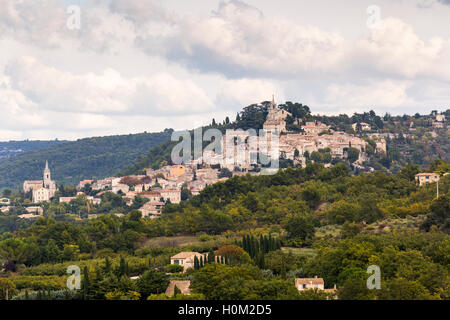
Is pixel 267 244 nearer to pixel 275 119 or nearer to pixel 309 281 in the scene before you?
pixel 309 281

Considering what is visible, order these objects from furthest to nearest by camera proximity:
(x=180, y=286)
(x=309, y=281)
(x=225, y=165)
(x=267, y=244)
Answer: (x=225, y=165) < (x=267, y=244) < (x=180, y=286) < (x=309, y=281)

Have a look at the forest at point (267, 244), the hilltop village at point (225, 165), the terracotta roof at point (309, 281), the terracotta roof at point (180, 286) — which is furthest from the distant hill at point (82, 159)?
the terracotta roof at point (309, 281)

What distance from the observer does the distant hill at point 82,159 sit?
527ft

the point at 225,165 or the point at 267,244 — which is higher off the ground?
the point at 225,165

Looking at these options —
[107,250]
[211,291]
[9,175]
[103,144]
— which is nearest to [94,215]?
[107,250]

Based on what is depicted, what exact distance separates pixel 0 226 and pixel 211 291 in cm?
6244

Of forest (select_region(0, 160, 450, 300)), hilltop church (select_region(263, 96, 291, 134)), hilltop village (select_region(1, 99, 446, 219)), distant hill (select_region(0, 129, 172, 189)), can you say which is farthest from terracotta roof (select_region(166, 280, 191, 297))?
distant hill (select_region(0, 129, 172, 189))

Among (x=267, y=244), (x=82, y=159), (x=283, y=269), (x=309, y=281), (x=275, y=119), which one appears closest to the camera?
(x=309, y=281)

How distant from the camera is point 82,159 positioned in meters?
168

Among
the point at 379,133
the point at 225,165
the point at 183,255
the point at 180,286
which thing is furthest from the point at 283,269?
the point at 379,133

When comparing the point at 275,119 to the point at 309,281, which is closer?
the point at 309,281

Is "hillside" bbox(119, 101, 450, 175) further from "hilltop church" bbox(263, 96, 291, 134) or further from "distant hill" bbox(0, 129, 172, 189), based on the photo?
"distant hill" bbox(0, 129, 172, 189)
